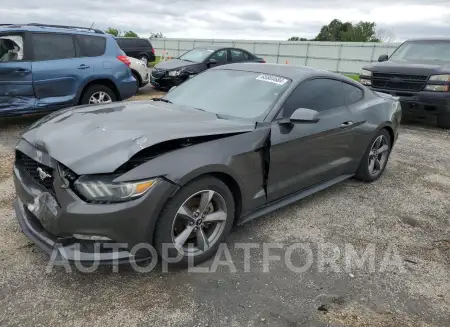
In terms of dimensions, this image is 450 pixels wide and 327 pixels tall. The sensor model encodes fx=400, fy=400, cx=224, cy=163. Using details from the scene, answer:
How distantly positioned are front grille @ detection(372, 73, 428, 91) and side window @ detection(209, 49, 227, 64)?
4.94 meters

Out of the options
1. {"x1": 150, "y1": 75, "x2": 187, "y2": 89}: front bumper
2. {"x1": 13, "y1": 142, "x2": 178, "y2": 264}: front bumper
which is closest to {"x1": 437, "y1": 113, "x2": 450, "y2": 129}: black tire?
{"x1": 150, "y1": 75, "x2": 187, "y2": 89}: front bumper

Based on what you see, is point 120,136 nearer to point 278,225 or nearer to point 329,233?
point 278,225

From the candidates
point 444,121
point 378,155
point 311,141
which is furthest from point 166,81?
point 311,141

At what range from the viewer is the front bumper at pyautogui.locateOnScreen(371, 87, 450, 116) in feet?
26.9

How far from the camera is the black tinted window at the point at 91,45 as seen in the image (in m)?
7.44

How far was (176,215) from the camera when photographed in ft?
9.35

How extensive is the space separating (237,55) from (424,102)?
20.8 feet

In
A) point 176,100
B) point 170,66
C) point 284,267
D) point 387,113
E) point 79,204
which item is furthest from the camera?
point 170,66

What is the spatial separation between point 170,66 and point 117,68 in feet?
13.7

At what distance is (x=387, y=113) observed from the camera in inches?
201

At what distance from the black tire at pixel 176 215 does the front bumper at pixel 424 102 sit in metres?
6.79

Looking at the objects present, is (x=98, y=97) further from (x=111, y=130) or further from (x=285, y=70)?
(x=111, y=130)

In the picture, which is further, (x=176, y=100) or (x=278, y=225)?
(x=176, y=100)

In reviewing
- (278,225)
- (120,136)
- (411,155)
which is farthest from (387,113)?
(120,136)
